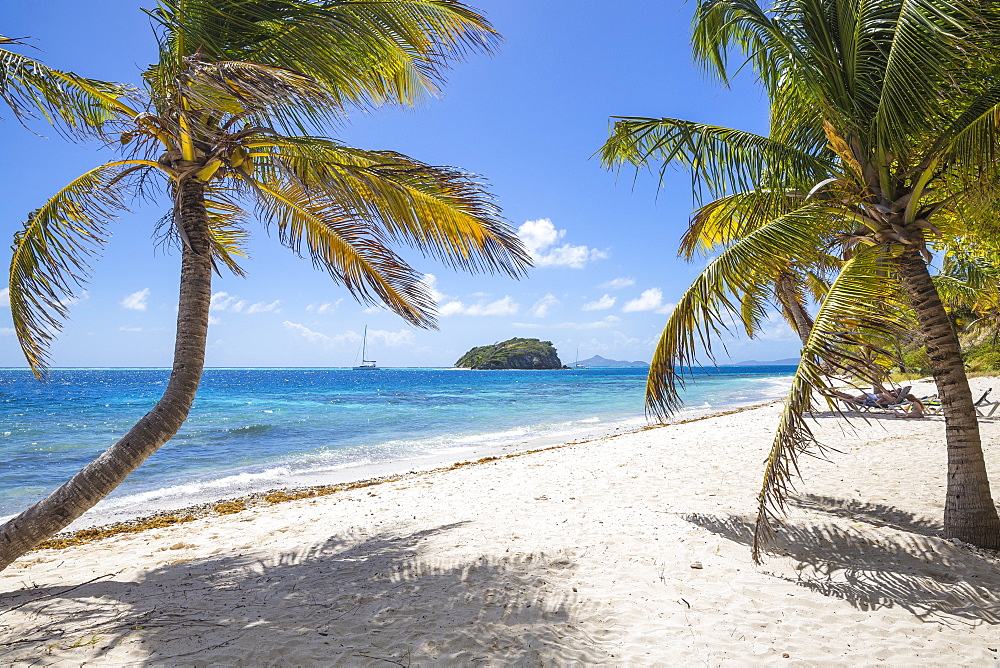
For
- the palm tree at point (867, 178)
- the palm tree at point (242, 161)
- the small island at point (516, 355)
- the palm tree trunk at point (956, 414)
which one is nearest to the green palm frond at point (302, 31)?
the palm tree at point (242, 161)

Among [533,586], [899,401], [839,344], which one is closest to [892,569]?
[839,344]

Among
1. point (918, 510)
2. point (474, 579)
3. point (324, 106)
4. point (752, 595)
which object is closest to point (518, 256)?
point (324, 106)

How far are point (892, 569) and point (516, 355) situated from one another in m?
113

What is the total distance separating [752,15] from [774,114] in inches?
58.2

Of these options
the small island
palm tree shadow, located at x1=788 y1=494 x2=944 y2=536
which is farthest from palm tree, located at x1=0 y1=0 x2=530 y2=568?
the small island

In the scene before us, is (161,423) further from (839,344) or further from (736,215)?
(736,215)

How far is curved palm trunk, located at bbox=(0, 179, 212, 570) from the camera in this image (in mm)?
3715

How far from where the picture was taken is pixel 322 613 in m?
3.48

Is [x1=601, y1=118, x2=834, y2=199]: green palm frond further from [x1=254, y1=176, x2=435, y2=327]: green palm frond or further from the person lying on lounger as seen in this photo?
the person lying on lounger

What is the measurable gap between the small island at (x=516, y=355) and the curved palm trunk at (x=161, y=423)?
4385 inches

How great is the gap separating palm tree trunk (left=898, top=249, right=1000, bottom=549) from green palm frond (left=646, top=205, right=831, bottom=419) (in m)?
0.96

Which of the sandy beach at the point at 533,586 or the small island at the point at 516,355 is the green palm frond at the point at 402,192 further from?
the small island at the point at 516,355

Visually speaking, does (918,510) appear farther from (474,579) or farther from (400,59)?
(400,59)

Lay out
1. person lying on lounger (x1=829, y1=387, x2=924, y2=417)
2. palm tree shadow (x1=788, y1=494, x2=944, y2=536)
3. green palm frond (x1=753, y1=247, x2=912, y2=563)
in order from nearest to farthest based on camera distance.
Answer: green palm frond (x1=753, y1=247, x2=912, y2=563), palm tree shadow (x1=788, y1=494, x2=944, y2=536), person lying on lounger (x1=829, y1=387, x2=924, y2=417)
